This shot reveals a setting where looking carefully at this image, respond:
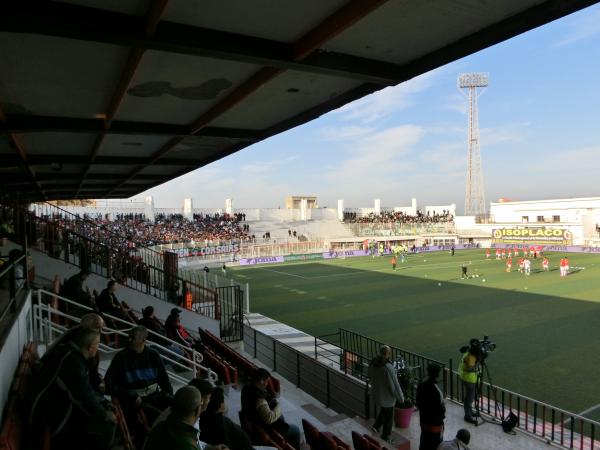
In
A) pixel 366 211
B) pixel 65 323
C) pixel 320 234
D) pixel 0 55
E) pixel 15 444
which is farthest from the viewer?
pixel 366 211

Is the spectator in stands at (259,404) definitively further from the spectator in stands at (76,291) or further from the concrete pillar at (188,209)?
the concrete pillar at (188,209)

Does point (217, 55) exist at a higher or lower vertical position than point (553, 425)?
higher

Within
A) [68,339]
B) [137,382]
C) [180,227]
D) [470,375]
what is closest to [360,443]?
[137,382]

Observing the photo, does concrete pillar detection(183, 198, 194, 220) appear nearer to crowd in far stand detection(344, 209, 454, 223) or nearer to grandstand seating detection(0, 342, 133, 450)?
crowd in far stand detection(344, 209, 454, 223)

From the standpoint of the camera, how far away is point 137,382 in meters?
4.77

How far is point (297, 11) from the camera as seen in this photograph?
3902mm

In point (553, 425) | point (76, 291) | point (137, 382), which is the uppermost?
point (76, 291)

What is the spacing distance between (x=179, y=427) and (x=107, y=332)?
14.9ft

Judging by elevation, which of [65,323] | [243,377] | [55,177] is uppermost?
[55,177]

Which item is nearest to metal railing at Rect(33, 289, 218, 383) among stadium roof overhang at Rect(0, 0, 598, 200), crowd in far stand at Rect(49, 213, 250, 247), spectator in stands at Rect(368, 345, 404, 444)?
spectator in stands at Rect(368, 345, 404, 444)

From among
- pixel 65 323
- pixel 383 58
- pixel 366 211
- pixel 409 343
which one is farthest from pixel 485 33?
pixel 366 211

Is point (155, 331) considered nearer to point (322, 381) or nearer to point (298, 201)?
point (322, 381)

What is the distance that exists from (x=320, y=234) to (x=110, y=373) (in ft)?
201

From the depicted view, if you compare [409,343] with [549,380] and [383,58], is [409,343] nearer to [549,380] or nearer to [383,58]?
[549,380]
